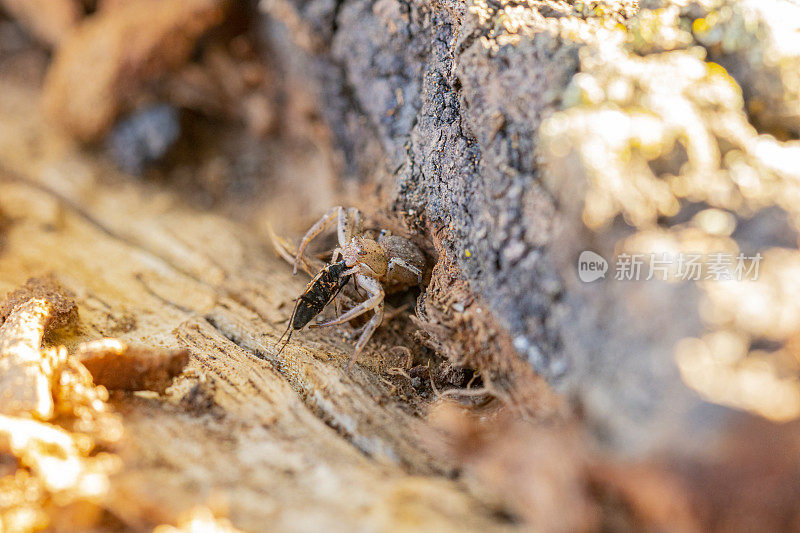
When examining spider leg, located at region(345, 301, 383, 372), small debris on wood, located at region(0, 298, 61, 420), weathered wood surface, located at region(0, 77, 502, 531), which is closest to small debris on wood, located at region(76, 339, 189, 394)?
weathered wood surface, located at region(0, 77, 502, 531)

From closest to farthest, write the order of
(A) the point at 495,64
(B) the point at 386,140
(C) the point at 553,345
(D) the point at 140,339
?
1. (C) the point at 553,345
2. (A) the point at 495,64
3. (D) the point at 140,339
4. (B) the point at 386,140

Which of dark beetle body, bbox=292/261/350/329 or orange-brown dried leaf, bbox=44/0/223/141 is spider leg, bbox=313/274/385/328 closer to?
dark beetle body, bbox=292/261/350/329

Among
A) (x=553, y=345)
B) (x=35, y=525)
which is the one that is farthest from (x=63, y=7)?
(x=553, y=345)

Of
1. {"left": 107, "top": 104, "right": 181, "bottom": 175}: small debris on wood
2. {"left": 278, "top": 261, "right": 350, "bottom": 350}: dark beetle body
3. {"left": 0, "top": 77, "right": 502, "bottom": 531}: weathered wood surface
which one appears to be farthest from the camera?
{"left": 107, "top": 104, "right": 181, "bottom": 175}: small debris on wood

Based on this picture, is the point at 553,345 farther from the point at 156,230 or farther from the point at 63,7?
the point at 63,7

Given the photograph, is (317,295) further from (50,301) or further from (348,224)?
(50,301)

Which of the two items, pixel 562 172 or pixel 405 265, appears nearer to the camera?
pixel 562 172

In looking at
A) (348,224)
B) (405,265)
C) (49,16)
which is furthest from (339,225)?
(49,16)
